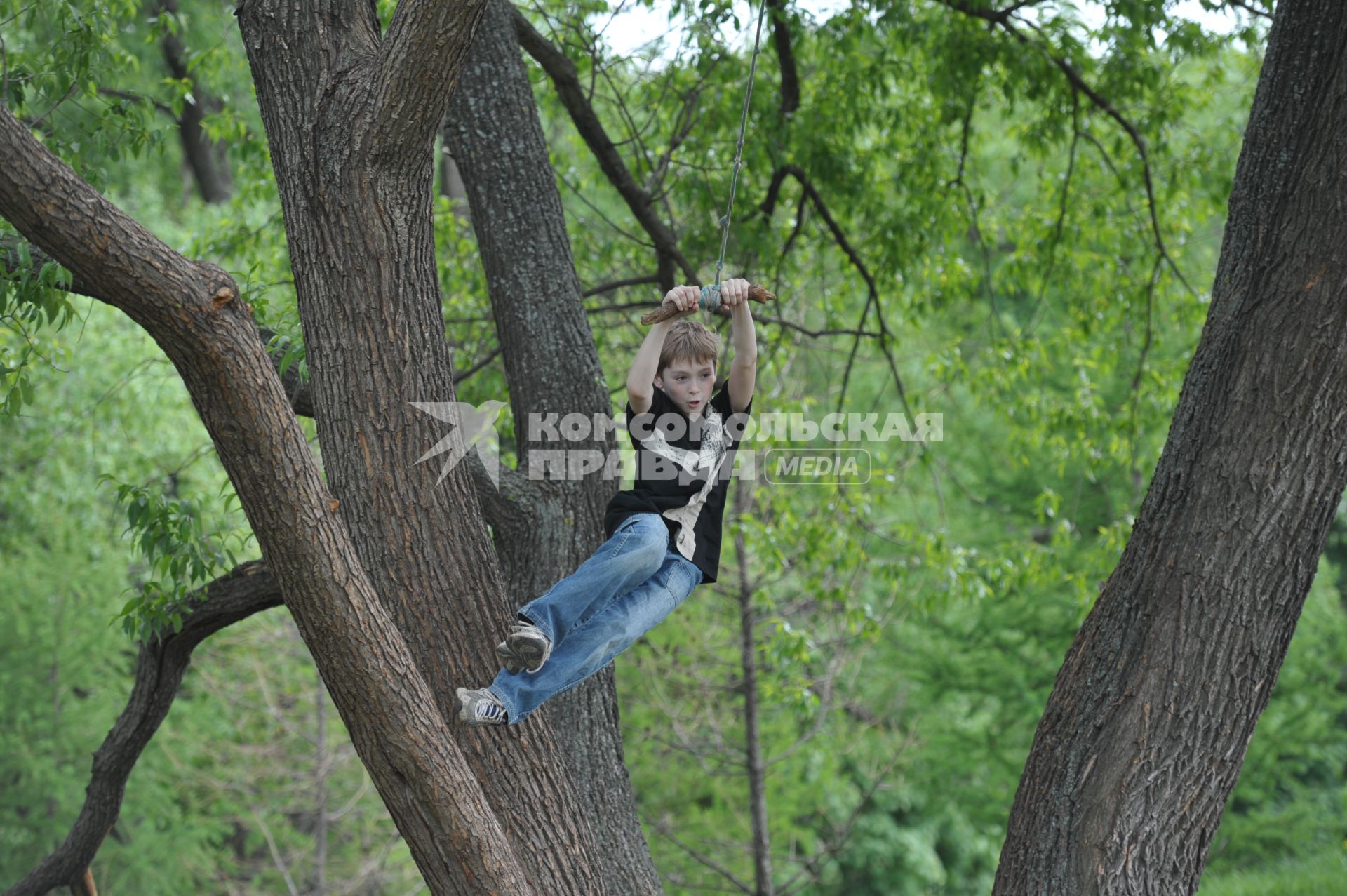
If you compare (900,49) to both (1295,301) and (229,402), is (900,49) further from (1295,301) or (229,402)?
(229,402)

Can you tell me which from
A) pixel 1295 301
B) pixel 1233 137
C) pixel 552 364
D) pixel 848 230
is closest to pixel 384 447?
pixel 552 364

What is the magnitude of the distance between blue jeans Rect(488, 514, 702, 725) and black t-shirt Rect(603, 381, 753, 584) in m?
0.06

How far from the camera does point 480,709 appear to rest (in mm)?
3018


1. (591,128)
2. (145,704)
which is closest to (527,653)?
(145,704)

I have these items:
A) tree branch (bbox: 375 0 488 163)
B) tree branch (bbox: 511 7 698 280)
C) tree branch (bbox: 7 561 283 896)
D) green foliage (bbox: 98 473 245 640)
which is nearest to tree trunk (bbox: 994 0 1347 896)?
tree branch (bbox: 375 0 488 163)

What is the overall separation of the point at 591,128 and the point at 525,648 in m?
3.60

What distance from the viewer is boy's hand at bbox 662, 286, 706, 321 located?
3258mm

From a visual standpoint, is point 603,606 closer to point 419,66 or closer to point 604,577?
point 604,577

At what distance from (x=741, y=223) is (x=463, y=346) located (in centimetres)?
193

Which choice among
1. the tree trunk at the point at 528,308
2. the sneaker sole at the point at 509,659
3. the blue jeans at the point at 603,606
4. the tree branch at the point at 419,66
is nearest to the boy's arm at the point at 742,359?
the blue jeans at the point at 603,606

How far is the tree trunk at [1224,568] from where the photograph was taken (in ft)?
10.1

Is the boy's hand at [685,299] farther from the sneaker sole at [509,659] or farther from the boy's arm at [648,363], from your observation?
the sneaker sole at [509,659]
